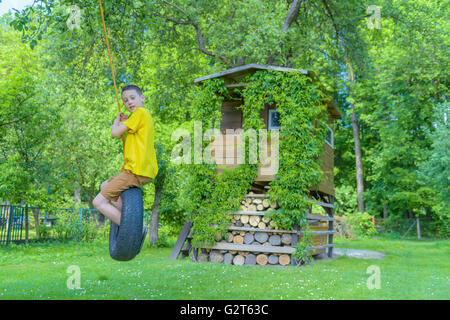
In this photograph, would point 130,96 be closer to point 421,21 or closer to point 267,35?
point 267,35

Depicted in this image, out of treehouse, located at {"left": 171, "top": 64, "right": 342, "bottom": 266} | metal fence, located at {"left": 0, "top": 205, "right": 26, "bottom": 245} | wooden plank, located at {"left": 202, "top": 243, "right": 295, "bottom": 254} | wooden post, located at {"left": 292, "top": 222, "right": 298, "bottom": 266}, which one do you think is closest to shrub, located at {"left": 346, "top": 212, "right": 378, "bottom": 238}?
treehouse, located at {"left": 171, "top": 64, "right": 342, "bottom": 266}

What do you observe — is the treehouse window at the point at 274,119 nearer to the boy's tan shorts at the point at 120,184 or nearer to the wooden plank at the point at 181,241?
the wooden plank at the point at 181,241

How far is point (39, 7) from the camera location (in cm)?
740

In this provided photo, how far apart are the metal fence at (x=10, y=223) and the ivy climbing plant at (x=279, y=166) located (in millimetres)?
7343

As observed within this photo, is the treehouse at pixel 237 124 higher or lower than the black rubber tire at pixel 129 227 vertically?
higher

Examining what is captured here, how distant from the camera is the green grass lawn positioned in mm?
7340

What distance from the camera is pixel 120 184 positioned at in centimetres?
405

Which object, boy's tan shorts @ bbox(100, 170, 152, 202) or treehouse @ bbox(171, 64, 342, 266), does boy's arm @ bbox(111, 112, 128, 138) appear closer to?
boy's tan shorts @ bbox(100, 170, 152, 202)

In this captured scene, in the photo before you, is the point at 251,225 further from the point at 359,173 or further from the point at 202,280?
the point at 359,173

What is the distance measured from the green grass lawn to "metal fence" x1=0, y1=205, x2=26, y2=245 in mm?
2566

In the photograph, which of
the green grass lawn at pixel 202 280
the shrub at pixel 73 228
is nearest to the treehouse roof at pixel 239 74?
the green grass lawn at pixel 202 280

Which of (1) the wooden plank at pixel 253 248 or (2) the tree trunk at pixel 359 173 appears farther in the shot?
(2) the tree trunk at pixel 359 173

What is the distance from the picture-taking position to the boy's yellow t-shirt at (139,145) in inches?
160

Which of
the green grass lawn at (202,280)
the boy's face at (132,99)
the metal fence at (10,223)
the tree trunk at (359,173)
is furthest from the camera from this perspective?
the tree trunk at (359,173)
